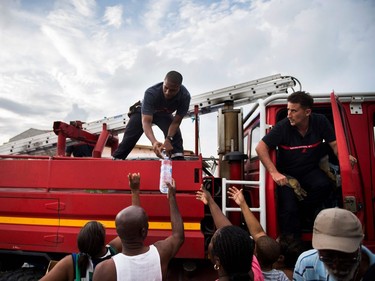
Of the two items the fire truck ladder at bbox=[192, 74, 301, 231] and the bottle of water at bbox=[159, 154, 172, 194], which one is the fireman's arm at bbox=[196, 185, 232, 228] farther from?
the fire truck ladder at bbox=[192, 74, 301, 231]

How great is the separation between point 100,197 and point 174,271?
3.11 feet

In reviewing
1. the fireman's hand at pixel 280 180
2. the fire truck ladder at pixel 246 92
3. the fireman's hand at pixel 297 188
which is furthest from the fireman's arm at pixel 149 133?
the fireman's hand at pixel 297 188

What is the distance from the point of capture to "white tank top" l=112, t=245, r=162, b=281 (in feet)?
5.89

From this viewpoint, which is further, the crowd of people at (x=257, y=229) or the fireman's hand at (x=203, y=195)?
the fireman's hand at (x=203, y=195)

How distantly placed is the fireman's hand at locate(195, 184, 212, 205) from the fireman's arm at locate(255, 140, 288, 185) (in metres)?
0.59

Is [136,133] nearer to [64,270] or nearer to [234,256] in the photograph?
[64,270]

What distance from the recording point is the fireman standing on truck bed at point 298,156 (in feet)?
9.46

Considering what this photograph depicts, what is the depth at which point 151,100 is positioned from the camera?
3646 millimetres

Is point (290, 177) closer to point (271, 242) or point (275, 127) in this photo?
point (275, 127)

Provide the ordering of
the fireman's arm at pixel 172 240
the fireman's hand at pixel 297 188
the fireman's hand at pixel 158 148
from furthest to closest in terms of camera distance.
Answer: the fireman's hand at pixel 158 148 → the fireman's hand at pixel 297 188 → the fireman's arm at pixel 172 240

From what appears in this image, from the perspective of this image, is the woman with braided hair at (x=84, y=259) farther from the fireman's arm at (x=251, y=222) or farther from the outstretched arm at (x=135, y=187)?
the fireman's arm at (x=251, y=222)

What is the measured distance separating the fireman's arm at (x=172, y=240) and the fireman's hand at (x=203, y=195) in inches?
9.0

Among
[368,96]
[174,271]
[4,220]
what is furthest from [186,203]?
[368,96]

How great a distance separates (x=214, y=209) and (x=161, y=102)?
1.62 m
